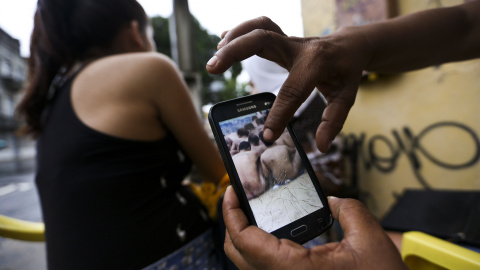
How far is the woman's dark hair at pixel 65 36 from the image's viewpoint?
0.69 m

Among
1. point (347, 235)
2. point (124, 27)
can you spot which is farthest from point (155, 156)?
point (347, 235)

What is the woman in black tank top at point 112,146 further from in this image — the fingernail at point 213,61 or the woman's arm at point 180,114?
the fingernail at point 213,61

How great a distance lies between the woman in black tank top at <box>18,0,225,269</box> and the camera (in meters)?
0.75

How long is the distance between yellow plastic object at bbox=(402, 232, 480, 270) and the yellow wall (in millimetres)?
653

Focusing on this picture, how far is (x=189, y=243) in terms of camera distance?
0.85m

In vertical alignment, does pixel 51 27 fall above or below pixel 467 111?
above

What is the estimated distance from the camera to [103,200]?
768 mm

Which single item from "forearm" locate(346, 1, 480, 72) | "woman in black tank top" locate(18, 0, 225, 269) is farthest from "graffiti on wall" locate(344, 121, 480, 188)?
"woman in black tank top" locate(18, 0, 225, 269)

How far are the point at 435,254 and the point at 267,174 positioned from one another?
47 cm

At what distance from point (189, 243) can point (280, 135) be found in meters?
0.54

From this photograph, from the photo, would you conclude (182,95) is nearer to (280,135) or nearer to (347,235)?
(280,135)

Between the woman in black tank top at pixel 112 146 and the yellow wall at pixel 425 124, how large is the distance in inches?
33.8

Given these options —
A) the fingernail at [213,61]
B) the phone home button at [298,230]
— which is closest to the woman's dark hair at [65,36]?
the fingernail at [213,61]

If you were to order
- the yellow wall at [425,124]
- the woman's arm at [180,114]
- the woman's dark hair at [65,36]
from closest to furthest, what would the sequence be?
1. the woman's dark hair at [65,36]
2. the woman's arm at [180,114]
3. the yellow wall at [425,124]
